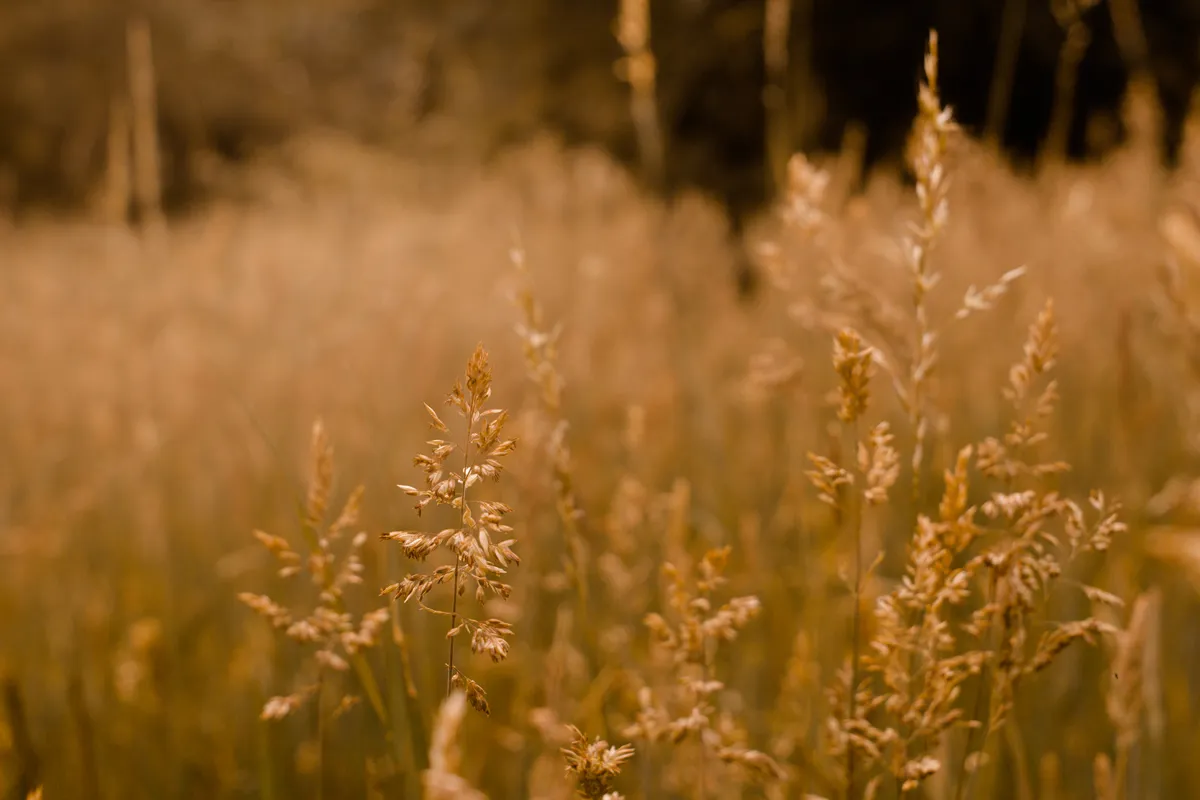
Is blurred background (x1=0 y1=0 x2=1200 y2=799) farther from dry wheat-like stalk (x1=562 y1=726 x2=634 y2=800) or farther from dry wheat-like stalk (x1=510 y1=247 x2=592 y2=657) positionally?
dry wheat-like stalk (x1=562 y1=726 x2=634 y2=800)

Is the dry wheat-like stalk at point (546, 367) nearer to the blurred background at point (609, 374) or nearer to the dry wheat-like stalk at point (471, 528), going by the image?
the blurred background at point (609, 374)

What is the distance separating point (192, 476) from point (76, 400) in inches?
39.2

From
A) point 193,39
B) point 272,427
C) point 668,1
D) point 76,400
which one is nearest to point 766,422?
point 272,427

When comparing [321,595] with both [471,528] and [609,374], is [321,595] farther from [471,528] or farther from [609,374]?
[609,374]

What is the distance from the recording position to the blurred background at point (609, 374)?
1.14 metres

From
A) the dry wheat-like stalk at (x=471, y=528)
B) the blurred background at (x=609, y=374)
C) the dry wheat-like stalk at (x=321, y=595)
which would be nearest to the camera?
the dry wheat-like stalk at (x=471, y=528)

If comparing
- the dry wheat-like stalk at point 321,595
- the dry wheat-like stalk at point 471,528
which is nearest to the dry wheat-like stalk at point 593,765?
the dry wheat-like stalk at point 471,528

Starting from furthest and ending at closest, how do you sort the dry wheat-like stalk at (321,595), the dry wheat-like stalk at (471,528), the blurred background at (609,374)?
1. the blurred background at (609,374)
2. the dry wheat-like stalk at (321,595)
3. the dry wheat-like stalk at (471,528)

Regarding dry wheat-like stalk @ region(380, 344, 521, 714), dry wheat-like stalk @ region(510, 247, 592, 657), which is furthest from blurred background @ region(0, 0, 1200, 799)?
dry wheat-like stalk @ region(380, 344, 521, 714)

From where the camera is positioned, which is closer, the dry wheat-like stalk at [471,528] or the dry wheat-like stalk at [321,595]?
the dry wheat-like stalk at [471,528]

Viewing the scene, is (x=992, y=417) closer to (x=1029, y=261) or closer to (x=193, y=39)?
(x=1029, y=261)

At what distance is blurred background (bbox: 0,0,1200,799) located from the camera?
3.76 ft

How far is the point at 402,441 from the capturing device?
2.65 meters

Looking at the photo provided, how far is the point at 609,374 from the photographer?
3.06 metres
